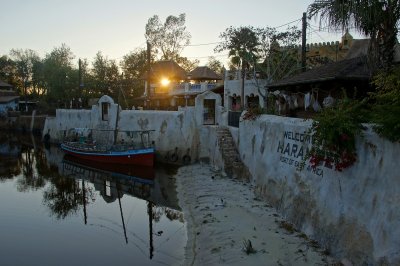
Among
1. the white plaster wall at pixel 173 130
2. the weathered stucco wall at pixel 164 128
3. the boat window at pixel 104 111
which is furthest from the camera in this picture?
the boat window at pixel 104 111

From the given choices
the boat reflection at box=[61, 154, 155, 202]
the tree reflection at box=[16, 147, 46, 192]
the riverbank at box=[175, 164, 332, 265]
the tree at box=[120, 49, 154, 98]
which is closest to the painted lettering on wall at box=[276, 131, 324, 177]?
the riverbank at box=[175, 164, 332, 265]

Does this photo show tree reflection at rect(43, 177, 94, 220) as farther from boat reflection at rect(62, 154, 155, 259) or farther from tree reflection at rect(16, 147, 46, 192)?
tree reflection at rect(16, 147, 46, 192)

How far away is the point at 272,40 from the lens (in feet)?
109

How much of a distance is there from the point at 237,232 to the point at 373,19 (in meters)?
8.11

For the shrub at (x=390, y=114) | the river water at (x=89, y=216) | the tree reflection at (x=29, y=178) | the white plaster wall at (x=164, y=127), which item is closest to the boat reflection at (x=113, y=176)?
the river water at (x=89, y=216)

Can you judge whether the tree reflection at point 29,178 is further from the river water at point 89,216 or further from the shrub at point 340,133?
the shrub at point 340,133

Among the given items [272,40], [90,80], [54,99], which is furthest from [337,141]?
[54,99]

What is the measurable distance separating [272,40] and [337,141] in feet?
83.5

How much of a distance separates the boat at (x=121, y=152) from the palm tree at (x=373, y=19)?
1842 centimetres

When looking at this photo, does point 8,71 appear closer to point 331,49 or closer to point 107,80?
point 107,80

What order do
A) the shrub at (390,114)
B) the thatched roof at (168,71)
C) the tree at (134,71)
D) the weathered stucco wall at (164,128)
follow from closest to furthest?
the shrub at (390,114), the weathered stucco wall at (164,128), the thatched roof at (168,71), the tree at (134,71)

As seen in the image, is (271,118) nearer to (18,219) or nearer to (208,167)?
(208,167)

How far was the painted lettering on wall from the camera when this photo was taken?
12353 mm

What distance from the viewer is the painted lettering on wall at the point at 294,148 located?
12.4 metres
